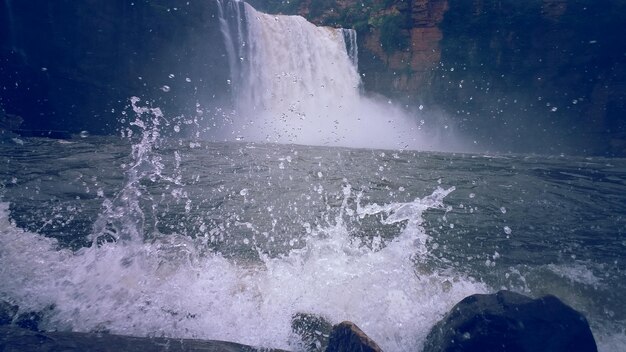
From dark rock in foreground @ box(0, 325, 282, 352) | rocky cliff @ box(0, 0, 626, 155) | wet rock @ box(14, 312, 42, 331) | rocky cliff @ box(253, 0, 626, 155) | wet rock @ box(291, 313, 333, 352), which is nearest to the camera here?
dark rock in foreground @ box(0, 325, 282, 352)

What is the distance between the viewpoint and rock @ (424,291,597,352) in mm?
2521

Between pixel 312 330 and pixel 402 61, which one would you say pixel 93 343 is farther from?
pixel 402 61

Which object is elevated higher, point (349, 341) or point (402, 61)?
point (349, 341)

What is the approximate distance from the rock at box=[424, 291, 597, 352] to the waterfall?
1717 cm

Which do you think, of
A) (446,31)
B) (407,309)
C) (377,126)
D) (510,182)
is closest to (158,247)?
(407,309)

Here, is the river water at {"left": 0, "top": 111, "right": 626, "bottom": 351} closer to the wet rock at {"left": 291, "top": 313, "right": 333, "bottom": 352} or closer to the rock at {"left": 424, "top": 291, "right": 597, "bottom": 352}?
the wet rock at {"left": 291, "top": 313, "right": 333, "bottom": 352}

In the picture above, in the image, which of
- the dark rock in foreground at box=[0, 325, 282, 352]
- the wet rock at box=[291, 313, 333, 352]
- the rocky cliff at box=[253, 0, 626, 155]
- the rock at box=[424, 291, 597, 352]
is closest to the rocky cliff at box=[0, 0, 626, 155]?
the rocky cliff at box=[253, 0, 626, 155]

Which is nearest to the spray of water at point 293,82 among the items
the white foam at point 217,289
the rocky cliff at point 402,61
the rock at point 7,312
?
the rocky cliff at point 402,61

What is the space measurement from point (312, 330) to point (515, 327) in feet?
4.96

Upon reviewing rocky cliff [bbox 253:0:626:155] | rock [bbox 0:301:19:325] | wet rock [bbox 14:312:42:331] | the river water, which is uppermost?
rock [bbox 0:301:19:325]

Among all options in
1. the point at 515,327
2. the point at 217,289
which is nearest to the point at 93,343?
the point at 217,289

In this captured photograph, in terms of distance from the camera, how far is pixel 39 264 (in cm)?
338

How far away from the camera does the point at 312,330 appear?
10.1 ft

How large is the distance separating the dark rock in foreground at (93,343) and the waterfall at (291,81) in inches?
682
